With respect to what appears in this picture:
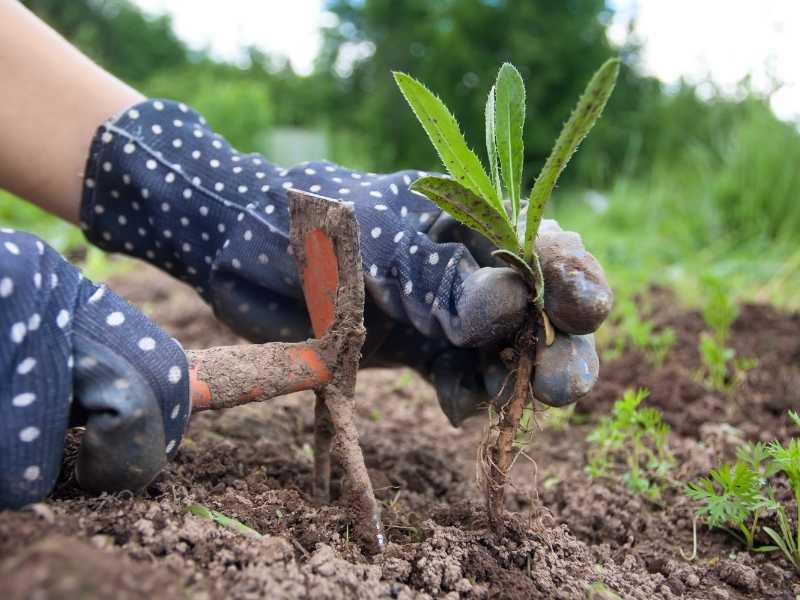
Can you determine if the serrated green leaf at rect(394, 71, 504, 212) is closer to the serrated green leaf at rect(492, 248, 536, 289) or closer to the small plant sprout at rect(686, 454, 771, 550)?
the serrated green leaf at rect(492, 248, 536, 289)

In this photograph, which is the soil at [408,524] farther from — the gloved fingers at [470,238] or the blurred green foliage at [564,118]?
the blurred green foliage at [564,118]

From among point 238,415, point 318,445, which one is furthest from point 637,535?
point 238,415

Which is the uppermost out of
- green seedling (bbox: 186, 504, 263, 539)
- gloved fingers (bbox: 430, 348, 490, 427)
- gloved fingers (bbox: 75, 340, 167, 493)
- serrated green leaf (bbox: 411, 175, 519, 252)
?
serrated green leaf (bbox: 411, 175, 519, 252)

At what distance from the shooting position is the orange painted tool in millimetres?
1107

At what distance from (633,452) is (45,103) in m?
1.62

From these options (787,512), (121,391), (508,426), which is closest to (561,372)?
(508,426)

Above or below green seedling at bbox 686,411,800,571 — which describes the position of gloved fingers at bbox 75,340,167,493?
below

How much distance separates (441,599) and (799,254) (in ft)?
12.0

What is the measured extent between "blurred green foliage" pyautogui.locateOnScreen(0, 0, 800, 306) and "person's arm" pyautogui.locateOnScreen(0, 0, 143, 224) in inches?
98.6

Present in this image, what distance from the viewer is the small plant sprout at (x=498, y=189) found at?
1.06 m

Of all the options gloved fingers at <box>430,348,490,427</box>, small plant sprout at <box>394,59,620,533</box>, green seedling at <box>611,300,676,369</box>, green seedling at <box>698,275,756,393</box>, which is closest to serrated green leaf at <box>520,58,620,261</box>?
small plant sprout at <box>394,59,620,533</box>

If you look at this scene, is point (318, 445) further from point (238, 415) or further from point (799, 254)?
point (799, 254)

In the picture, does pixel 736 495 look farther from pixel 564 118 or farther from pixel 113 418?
pixel 564 118

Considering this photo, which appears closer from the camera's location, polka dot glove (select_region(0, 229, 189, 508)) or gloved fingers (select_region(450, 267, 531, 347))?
polka dot glove (select_region(0, 229, 189, 508))
